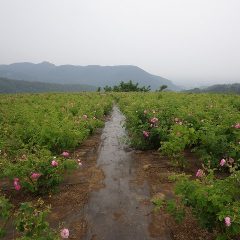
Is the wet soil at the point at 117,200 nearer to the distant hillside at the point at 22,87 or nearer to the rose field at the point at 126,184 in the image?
the rose field at the point at 126,184

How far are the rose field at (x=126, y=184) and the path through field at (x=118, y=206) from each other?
0.01 meters

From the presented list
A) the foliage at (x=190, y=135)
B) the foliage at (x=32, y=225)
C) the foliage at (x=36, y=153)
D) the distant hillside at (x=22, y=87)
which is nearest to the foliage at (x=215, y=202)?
the foliage at (x=32, y=225)

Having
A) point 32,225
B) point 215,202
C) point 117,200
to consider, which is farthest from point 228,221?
point 117,200

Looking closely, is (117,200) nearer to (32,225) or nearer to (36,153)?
(36,153)

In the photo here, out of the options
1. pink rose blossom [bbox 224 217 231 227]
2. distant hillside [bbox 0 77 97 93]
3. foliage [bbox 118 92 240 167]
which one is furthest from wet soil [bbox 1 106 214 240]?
distant hillside [bbox 0 77 97 93]

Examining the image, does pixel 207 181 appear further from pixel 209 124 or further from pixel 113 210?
pixel 209 124

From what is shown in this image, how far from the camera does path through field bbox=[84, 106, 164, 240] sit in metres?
4.12

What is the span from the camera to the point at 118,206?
483 centimetres

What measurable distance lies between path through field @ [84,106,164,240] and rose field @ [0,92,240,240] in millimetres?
14

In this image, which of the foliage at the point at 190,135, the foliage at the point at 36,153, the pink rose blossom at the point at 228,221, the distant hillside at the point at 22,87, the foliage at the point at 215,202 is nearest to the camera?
the pink rose blossom at the point at 228,221

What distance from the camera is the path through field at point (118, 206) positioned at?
4120mm

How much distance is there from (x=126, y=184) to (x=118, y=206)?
0.95 metres

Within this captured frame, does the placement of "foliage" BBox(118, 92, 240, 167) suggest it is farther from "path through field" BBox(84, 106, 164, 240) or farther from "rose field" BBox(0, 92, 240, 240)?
"path through field" BBox(84, 106, 164, 240)

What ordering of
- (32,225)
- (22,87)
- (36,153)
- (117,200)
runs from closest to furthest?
(32,225)
(117,200)
(36,153)
(22,87)
